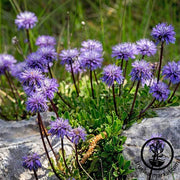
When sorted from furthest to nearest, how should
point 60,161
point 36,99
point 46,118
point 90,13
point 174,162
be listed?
1. point 90,13
2. point 46,118
3. point 60,161
4. point 174,162
5. point 36,99

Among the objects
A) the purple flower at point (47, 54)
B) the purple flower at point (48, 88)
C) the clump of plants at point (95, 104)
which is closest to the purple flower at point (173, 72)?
the clump of plants at point (95, 104)

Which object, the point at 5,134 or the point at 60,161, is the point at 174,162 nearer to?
the point at 60,161

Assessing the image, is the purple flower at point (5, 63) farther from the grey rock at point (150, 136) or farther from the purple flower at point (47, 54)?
the grey rock at point (150, 136)

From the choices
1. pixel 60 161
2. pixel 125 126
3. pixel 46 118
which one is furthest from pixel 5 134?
pixel 125 126

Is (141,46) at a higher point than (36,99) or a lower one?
higher

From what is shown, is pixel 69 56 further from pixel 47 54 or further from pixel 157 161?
pixel 157 161

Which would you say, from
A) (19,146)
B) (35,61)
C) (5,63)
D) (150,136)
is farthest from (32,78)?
(150,136)
